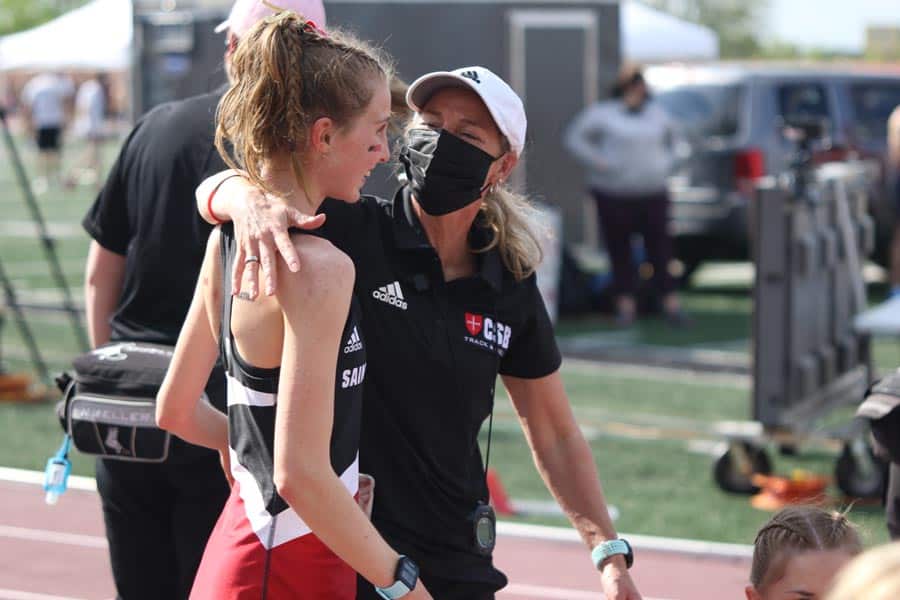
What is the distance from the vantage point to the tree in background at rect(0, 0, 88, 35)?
209ft

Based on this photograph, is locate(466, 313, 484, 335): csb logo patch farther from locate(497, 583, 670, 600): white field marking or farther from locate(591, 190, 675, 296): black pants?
locate(591, 190, 675, 296): black pants

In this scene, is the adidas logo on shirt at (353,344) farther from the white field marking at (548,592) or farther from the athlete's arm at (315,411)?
the white field marking at (548,592)

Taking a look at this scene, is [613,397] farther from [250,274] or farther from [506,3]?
[250,274]

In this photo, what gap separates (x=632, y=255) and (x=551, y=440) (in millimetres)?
10337

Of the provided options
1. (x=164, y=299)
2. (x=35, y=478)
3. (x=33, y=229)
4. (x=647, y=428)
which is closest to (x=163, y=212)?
(x=164, y=299)

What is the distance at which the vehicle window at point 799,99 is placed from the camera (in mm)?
15047

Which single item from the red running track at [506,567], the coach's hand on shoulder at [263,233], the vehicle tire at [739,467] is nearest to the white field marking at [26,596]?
the red running track at [506,567]

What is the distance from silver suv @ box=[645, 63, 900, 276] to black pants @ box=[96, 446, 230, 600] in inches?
443

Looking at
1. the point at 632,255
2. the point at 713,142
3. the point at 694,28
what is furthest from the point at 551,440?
the point at 694,28

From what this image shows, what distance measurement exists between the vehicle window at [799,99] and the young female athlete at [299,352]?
12.7 meters

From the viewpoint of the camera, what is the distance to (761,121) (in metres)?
14.7

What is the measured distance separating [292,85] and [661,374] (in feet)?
29.5

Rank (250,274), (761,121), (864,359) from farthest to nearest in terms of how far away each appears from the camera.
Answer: (761,121) → (864,359) → (250,274)

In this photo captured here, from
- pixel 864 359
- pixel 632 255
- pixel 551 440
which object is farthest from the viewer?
pixel 632 255
